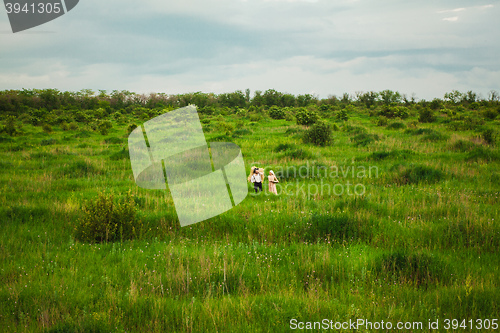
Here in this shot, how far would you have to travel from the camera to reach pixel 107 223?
6.25 metres

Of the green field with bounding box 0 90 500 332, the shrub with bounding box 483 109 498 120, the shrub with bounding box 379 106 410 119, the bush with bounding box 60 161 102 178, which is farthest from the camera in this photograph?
the shrub with bounding box 379 106 410 119

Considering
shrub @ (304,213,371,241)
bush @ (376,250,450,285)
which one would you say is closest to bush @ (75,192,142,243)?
shrub @ (304,213,371,241)

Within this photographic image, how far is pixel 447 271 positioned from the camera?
179 inches

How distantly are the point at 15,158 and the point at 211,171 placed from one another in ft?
34.5

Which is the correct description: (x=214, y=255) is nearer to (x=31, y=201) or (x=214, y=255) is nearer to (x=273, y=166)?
(x=31, y=201)

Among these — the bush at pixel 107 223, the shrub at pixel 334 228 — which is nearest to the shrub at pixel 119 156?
the bush at pixel 107 223

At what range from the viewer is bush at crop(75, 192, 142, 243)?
6.08 metres

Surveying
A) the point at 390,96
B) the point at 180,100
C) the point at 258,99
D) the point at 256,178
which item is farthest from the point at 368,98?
the point at 256,178

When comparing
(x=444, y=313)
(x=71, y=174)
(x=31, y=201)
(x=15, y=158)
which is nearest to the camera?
(x=444, y=313)

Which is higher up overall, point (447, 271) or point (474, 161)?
point (474, 161)

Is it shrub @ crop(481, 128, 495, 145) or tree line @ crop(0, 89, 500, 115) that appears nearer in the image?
shrub @ crop(481, 128, 495, 145)

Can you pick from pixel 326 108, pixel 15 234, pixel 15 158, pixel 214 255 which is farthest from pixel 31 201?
pixel 326 108

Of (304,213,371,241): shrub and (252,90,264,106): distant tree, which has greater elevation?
(252,90,264,106): distant tree

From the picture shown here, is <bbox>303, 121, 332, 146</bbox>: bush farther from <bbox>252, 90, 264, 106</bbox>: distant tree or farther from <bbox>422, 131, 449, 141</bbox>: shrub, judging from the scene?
<bbox>252, 90, 264, 106</bbox>: distant tree
